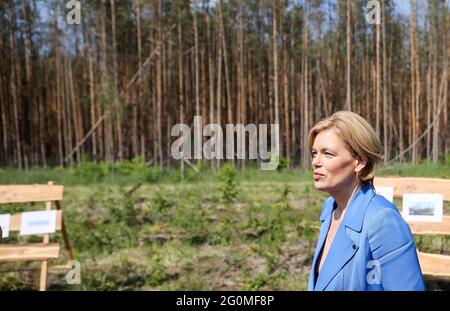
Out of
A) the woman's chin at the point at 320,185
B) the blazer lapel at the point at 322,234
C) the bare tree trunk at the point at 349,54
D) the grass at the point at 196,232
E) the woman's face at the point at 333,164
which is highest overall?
the bare tree trunk at the point at 349,54

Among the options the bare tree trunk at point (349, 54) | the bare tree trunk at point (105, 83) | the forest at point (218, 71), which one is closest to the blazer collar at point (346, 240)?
the forest at point (218, 71)

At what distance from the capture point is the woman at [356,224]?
3.52ft

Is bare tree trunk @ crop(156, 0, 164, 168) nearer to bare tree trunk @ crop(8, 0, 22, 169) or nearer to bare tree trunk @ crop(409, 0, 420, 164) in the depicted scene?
bare tree trunk @ crop(8, 0, 22, 169)

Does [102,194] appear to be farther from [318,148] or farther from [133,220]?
[318,148]

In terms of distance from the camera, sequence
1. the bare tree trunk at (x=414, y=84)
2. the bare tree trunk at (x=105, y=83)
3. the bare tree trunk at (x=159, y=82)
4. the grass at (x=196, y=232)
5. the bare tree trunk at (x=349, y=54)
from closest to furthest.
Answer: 1. the grass at (x=196, y=232)
2. the bare tree trunk at (x=414, y=84)
3. the bare tree trunk at (x=349, y=54)
4. the bare tree trunk at (x=159, y=82)
5. the bare tree trunk at (x=105, y=83)

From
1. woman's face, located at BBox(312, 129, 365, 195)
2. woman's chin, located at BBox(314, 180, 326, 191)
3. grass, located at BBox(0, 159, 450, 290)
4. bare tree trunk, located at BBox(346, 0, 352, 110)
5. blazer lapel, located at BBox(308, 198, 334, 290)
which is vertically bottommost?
grass, located at BBox(0, 159, 450, 290)

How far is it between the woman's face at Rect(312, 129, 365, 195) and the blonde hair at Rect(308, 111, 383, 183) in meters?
0.01

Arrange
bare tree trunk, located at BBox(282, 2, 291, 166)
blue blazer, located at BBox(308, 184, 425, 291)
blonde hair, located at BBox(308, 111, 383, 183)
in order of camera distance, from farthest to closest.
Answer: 1. bare tree trunk, located at BBox(282, 2, 291, 166)
2. blonde hair, located at BBox(308, 111, 383, 183)
3. blue blazer, located at BBox(308, 184, 425, 291)

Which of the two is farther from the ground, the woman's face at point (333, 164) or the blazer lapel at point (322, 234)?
the woman's face at point (333, 164)

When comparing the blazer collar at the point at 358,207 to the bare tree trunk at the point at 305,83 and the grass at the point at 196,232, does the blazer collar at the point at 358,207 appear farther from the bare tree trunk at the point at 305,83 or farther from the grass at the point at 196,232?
the bare tree trunk at the point at 305,83

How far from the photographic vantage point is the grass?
359 cm

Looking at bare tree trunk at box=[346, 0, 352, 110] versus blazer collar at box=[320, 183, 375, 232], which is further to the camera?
bare tree trunk at box=[346, 0, 352, 110]

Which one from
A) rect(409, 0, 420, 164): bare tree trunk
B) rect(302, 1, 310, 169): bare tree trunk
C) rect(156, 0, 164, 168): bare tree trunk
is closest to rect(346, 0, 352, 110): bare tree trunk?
rect(302, 1, 310, 169): bare tree trunk

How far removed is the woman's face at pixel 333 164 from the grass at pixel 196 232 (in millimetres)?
1606
